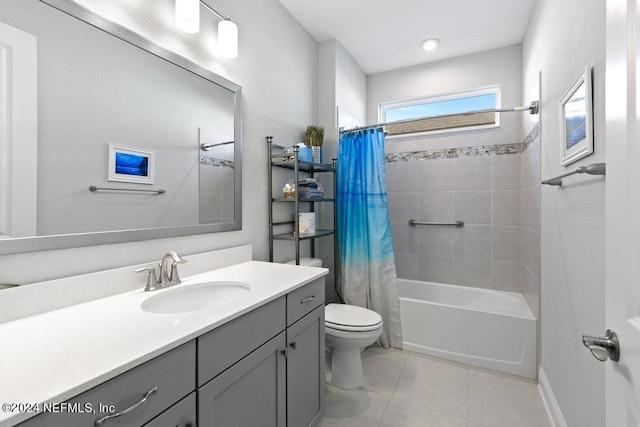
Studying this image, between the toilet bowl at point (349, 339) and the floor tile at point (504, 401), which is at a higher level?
the toilet bowl at point (349, 339)

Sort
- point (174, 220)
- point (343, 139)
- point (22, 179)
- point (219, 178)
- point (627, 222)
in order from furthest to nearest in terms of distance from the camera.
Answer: point (343, 139), point (219, 178), point (174, 220), point (22, 179), point (627, 222)

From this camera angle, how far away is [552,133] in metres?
1.67

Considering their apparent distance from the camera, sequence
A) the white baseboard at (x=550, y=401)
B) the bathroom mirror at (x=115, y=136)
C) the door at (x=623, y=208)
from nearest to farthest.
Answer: the door at (x=623, y=208), the bathroom mirror at (x=115, y=136), the white baseboard at (x=550, y=401)

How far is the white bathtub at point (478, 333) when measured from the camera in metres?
2.02

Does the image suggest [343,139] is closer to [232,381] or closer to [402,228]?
[402,228]

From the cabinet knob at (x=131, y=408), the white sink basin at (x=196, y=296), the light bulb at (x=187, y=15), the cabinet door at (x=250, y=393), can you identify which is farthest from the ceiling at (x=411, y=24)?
the cabinet knob at (x=131, y=408)

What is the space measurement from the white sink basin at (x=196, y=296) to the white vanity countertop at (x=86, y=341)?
0.15 ft

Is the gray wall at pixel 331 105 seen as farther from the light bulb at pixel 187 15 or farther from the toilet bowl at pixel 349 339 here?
the light bulb at pixel 187 15

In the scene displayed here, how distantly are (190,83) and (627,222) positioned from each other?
1667 millimetres

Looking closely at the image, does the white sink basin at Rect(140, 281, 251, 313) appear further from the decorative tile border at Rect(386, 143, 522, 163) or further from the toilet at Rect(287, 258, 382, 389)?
the decorative tile border at Rect(386, 143, 522, 163)

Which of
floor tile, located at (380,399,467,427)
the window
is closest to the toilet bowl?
floor tile, located at (380,399,467,427)

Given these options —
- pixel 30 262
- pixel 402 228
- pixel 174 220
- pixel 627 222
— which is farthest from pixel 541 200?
pixel 30 262

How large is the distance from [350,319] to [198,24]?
182 centimetres

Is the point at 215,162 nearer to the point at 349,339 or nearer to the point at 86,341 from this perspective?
the point at 86,341
